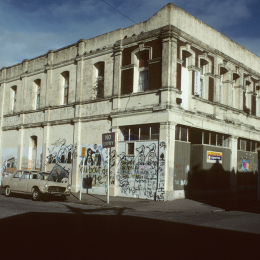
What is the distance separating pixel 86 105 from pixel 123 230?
13205 mm

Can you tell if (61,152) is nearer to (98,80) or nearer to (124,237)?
(98,80)

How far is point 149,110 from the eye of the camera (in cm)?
1689

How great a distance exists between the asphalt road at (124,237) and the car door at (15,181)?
6.69m

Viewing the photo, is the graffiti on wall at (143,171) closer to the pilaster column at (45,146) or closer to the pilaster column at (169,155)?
the pilaster column at (169,155)

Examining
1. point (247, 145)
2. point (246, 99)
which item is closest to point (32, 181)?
point (247, 145)

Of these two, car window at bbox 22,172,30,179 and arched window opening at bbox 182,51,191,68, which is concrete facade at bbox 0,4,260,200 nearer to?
arched window opening at bbox 182,51,191,68

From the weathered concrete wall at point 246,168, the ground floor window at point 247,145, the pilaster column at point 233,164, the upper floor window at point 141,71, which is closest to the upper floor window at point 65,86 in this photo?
the upper floor window at point 141,71

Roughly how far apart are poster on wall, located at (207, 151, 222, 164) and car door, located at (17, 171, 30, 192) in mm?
9832

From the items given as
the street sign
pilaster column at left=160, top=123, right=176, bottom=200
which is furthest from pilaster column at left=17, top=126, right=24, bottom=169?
pilaster column at left=160, top=123, right=176, bottom=200

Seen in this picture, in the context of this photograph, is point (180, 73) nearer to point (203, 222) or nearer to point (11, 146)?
point (203, 222)

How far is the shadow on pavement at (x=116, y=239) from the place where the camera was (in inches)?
232

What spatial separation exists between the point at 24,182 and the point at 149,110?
724 cm

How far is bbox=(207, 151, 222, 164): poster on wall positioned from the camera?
18.8 metres

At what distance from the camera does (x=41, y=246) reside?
6301mm
